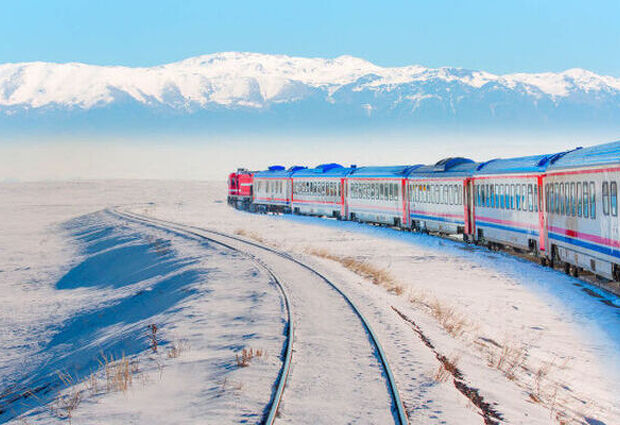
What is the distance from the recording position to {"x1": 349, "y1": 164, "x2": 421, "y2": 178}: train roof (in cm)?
4219

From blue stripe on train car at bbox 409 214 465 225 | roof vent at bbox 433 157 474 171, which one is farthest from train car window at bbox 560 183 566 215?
roof vent at bbox 433 157 474 171

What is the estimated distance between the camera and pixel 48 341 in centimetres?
1877

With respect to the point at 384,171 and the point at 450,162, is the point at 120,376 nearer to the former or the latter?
the point at 450,162

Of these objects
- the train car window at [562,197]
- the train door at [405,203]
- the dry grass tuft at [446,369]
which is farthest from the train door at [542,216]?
the train door at [405,203]

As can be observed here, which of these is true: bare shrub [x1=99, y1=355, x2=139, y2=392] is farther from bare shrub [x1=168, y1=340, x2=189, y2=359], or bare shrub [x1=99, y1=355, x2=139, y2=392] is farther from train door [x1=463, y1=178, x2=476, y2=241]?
train door [x1=463, y1=178, x2=476, y2=241]

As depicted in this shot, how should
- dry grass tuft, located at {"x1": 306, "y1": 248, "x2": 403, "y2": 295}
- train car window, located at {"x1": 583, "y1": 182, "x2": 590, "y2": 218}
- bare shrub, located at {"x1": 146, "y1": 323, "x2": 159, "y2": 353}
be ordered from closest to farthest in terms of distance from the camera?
1. bare shrub, located at {"x1": 146, "y1": 323, "x2": 159, "y2": 353}
2. train car window, located at {"x1": 583, "y1": 182, "x2": 590, "y2": 218}
3. dry grass tuft, located at {"x1": 306, "y1": 248, "x2": 403, "y2": 295}

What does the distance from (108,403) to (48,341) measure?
10.3m

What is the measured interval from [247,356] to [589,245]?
11.4 metres

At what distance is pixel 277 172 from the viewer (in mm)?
63156

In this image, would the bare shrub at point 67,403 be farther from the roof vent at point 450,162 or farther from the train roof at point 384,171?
the train roof at point 384,171

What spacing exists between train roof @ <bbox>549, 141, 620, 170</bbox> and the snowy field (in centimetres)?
350

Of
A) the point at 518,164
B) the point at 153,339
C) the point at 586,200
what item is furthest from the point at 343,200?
the point at 153,339

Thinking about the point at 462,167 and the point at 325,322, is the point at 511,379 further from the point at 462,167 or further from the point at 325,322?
the point at 462,167

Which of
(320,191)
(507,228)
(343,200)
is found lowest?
(507,228)
